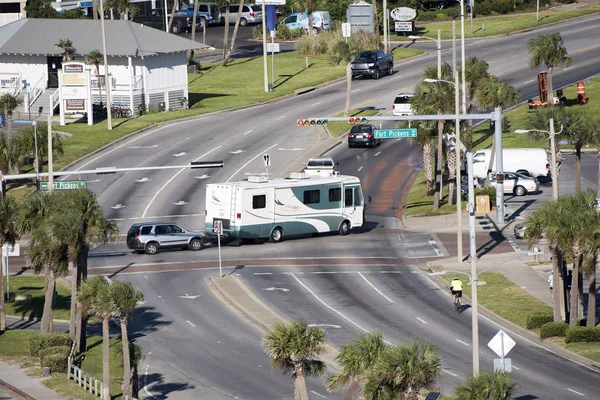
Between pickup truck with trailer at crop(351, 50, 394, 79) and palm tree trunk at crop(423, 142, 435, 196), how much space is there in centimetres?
3148

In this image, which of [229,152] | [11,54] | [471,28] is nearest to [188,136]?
[229,152]

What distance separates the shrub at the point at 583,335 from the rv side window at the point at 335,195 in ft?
69.6

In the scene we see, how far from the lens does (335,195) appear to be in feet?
210

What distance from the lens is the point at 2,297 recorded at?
48.2 m

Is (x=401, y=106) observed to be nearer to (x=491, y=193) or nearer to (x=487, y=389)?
(x=491, y=193)

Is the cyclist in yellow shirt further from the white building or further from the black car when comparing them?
the white building

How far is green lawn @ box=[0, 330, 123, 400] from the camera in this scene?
4012 cm

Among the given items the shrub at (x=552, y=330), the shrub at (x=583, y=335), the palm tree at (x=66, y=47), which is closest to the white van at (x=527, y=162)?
the shrub at (x=552, y=330)

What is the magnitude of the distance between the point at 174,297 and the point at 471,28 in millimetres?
75887

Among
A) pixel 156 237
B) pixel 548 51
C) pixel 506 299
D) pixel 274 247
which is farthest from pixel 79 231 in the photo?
pixel 548 51

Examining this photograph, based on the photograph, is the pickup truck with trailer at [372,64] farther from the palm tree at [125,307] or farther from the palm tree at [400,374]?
the palm tree at [400,374]

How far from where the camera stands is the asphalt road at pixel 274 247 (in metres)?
42.2

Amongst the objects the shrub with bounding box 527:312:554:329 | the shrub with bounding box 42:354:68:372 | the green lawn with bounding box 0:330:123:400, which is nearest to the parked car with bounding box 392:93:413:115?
the shrub with bounding box 527:312:554:329

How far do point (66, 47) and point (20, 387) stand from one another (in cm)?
5619
